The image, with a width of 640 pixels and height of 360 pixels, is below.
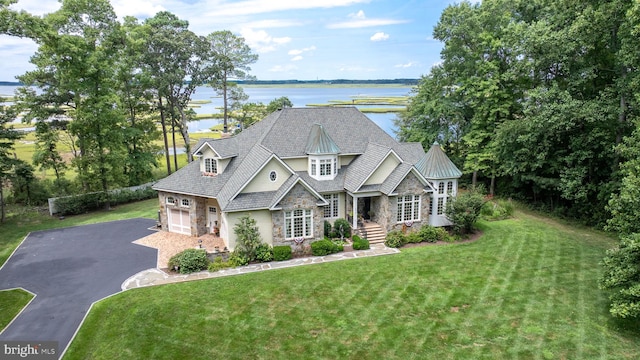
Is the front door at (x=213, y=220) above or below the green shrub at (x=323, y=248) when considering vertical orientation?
above

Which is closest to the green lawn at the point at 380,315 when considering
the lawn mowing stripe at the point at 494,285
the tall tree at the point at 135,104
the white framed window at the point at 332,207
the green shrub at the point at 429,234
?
the lawn mowing stripe at the point at 494,285

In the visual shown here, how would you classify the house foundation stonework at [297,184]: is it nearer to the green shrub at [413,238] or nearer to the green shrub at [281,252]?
the green shrub at [281,252]

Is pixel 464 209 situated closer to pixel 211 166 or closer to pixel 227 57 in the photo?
pixel 211 166

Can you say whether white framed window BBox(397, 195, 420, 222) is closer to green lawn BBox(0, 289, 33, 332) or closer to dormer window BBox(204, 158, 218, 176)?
dormer window BBox(204, 158, 218, 176)

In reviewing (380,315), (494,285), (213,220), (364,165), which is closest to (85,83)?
(213,220)

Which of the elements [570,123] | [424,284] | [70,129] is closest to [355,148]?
[424,284]

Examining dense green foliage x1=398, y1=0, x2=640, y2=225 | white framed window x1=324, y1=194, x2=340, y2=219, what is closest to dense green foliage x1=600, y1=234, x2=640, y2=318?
dense green foliage x1=398, y1=0, x2=640, y2=225
